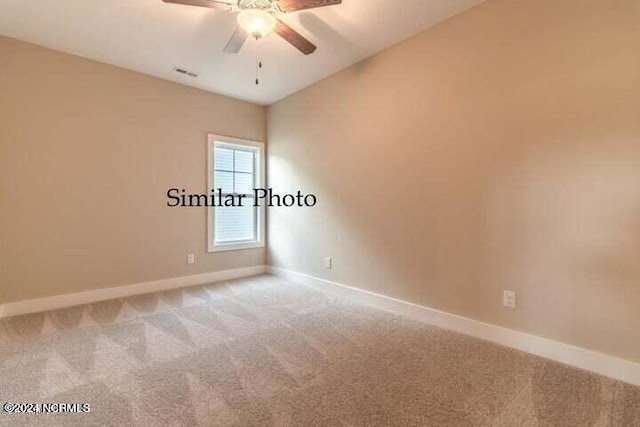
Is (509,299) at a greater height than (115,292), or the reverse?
(509,299)

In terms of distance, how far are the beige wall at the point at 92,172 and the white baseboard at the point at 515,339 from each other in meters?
2.47

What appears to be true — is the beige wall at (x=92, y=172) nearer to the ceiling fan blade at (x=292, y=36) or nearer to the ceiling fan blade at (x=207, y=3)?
the ceiling fan blade at (x=207, y=3)

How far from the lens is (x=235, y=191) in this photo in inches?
180

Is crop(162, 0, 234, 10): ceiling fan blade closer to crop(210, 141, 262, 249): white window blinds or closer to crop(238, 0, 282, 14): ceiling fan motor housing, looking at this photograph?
crop(238, 0, 282, 14): ceiling fan motor housing

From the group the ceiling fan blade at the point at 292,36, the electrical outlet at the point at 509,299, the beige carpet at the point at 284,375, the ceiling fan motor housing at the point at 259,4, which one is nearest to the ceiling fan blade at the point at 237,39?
the ceiling fan motor housing at the point at 259,4

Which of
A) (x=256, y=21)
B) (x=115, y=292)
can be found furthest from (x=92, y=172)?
(x=256, y=21)

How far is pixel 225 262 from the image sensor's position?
4418 mm

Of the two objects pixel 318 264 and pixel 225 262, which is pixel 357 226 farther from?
pixel 225 262

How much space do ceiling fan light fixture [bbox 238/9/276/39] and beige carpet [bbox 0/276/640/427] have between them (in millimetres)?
2345

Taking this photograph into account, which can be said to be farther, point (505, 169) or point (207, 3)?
point (505, 169)

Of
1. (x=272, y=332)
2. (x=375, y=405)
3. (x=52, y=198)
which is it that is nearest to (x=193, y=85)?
(x=52, y=198)

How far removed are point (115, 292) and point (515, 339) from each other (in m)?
4.02

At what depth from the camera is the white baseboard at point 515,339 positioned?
6.24ft

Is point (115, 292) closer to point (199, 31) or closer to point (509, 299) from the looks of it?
point (199, 31)
